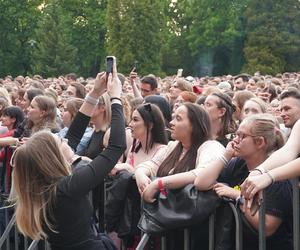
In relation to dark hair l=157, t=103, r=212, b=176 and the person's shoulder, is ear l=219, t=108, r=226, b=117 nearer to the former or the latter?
dark hair l=157, t=103, r=212, b=176

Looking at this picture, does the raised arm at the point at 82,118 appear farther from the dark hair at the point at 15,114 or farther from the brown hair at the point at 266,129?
the dark hair at the point at 15,114

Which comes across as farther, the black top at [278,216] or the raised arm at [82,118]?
the raised arm at [82,118]

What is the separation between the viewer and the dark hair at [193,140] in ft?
19.0

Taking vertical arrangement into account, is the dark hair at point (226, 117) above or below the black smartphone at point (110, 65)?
below

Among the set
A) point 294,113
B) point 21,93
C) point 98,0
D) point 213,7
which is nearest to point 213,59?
point 213,7

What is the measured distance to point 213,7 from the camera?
7581 centimetres

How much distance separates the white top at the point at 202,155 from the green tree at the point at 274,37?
62589 mm

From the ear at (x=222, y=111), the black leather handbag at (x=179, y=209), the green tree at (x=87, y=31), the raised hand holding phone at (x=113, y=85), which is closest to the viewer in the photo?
the black leather handbag at (x=179, y=209)

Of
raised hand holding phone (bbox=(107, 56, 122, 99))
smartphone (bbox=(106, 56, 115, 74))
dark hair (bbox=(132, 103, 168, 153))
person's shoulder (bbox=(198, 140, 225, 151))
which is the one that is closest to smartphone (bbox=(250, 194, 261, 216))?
person's shoulder (bbox=(198, 140, 225, 151))

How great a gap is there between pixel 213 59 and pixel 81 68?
13793 mm

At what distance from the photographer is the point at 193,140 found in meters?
5.91

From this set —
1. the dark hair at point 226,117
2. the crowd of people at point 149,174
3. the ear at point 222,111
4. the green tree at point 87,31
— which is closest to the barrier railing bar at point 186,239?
the crowd of people at point 149,174

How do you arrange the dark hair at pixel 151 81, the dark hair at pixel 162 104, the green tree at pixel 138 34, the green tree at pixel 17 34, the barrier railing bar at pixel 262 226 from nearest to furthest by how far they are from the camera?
the barrier railing bar at pixel 262 226 → the dark hair at pixel 162 104 → the dark hair at pixel 151 81 → the green tree at pixel 138 34 → the green tree at pixel 17 34

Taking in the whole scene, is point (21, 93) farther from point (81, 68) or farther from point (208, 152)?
point (81, 68)
